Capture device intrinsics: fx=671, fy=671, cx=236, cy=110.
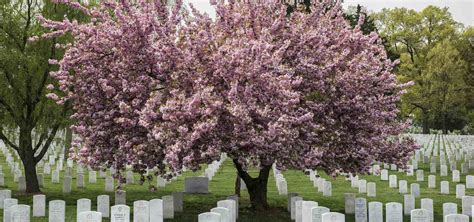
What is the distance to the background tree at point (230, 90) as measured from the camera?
14.0m

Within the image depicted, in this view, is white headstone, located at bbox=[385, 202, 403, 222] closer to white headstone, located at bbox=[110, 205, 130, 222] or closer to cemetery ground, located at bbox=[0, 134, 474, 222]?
cemetery ground, located at bbox=[0, 134, 474, 222]

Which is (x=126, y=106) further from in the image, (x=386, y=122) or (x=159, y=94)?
(x=386, y=122)

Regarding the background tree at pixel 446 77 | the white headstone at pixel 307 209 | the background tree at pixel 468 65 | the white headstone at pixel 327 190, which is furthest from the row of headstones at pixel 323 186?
the background tree at pixel 468 65

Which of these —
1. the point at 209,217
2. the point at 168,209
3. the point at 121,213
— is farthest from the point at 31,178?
the point at 209,217

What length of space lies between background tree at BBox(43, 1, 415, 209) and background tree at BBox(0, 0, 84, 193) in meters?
4.13

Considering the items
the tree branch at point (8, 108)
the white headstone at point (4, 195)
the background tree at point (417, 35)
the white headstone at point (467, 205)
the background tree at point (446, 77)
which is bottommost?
the white headstone at point (467, 205)

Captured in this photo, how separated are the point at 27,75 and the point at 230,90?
8.62 m

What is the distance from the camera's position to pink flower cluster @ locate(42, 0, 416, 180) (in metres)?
14.0

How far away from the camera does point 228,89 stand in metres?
14.8

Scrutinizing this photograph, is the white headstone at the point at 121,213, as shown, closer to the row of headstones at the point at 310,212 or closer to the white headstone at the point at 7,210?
the white headstone at the point at 7,210

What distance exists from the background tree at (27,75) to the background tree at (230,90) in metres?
4.13

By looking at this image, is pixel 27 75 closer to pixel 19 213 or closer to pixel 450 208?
pixel 19 213

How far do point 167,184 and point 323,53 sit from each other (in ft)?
33.7

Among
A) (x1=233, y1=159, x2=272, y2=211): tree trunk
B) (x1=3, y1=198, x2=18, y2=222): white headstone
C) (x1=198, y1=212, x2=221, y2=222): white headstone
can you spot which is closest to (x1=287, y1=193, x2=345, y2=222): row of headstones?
(x1=233, y1=159, x2=272, y2=211): tree trunk
